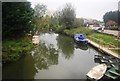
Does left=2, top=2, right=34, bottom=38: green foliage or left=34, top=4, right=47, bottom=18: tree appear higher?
left=34, top=4, right=47, bottom=18: tree

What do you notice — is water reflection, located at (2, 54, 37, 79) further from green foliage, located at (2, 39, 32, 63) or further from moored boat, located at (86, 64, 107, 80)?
moored boat, located at (86, 64, 107, 80)

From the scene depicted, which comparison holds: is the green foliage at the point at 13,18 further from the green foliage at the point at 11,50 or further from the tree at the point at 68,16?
the tree at the point at 68,16


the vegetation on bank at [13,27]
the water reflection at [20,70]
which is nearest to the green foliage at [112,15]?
the vegetation on bank at [13,27]

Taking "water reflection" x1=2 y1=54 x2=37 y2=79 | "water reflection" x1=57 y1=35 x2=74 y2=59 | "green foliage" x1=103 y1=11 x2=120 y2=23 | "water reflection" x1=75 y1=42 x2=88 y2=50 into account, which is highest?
"green foliage" x1=103 y1=11 x2=120 y2=23

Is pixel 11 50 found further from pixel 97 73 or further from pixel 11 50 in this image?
pixel 97 73

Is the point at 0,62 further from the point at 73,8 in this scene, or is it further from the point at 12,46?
the point at 73,8

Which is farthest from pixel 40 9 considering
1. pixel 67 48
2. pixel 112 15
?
pixel 112 15

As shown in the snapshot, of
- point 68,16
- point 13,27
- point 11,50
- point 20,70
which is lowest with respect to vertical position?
point 20,70

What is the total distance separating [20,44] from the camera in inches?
684

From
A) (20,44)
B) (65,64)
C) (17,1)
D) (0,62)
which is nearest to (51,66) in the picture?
(65,64)

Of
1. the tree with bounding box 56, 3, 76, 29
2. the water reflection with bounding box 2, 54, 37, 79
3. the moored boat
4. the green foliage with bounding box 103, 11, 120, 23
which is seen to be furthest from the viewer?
the green foliage with bounding box 103, 11, 120, 23

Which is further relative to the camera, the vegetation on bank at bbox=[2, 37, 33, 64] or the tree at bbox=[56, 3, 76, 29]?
the tree at bbox=[56, 3, 76, 29]

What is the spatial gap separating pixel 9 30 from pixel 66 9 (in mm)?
34168

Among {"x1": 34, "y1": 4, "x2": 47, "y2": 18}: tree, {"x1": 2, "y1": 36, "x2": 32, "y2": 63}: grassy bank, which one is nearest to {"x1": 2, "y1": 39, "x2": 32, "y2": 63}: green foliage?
{"x1": 2, "y1": 36, "x2": 32, "y2": 63}: grassy bank
